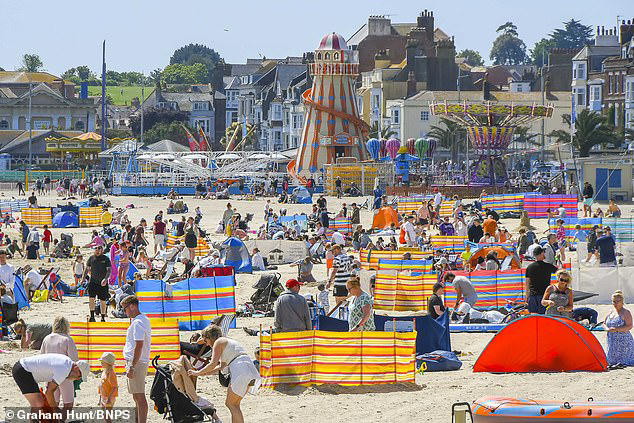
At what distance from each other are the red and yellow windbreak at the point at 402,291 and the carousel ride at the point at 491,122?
104 ft

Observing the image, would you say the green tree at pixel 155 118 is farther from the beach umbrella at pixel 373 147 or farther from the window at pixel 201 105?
the beach umbrella at pixel 373 147

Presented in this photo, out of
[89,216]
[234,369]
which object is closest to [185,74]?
[89,216]

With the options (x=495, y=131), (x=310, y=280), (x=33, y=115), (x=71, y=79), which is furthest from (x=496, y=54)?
(x=310, y=280)

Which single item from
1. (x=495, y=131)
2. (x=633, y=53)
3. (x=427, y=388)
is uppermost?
(x=633, y=53)

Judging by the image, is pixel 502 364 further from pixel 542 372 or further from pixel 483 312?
pixel 483 312

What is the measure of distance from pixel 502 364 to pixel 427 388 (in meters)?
1.14

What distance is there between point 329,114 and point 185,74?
403 ft

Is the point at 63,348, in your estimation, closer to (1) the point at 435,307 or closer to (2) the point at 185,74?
(1) the point at 435,307

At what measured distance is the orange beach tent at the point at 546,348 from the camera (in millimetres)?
13812

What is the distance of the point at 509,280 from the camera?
19172mm

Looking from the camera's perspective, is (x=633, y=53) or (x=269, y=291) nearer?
(x=269, y=291)

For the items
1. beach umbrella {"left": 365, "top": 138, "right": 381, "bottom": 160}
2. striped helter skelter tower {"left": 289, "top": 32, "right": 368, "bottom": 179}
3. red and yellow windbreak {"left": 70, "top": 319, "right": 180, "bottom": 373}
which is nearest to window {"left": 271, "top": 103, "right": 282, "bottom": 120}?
beach umbrella {"left": 365, "top": 138, "right": 381, "bottom": 160}

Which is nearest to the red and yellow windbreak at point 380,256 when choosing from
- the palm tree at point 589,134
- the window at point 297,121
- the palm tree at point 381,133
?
the palm tree at point 589,134

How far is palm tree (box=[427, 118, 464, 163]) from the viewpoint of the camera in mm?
76500
